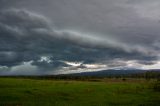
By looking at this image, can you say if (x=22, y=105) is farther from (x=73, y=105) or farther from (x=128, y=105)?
(x=128, y=105)

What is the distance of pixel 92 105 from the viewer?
143 feet

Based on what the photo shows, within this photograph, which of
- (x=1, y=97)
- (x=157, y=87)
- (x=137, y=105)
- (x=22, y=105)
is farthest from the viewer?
(x=157, y=87)

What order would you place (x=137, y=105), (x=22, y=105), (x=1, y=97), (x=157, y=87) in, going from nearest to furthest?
(x=22, y=105)
(x=137, y=105)
(x=1, y=97)
(x=157, y=87)

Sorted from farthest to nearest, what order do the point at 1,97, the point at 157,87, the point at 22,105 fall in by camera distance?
the point at 157,87
the point at 1,97
the point at 22,105

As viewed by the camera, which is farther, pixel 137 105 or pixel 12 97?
pixel 12 97

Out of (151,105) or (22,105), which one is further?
(151,105)

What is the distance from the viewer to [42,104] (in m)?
43.7

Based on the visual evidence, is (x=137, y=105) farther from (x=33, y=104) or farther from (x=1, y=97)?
(x=1, y=97)

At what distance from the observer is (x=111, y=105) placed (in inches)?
1800

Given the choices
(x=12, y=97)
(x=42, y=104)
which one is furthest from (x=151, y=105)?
(x=12, y=97)

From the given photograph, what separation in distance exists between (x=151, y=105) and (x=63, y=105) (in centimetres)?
1347

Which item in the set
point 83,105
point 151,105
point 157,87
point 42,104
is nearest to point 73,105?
point 83,105

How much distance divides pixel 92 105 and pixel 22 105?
9947mm

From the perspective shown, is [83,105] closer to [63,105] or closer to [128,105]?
[63,105]
